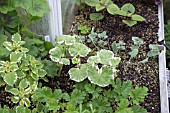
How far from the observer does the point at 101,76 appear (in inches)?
83.3

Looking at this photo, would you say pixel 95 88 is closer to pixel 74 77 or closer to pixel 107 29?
pixel 74 77

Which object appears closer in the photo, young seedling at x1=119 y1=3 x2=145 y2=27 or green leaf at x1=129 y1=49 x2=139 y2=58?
green leaf at x1=129 y1=49 x2=139 y2=58

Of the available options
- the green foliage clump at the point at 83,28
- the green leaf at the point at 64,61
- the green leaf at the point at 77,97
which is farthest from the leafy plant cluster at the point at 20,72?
the green foliage clump at the point at 83,28

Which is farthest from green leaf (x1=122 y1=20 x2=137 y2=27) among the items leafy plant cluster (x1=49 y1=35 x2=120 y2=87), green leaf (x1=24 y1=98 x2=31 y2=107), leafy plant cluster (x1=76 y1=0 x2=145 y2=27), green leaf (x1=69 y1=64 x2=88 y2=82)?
green leaf (x1=24 y1=98 x2=31 y2=107)

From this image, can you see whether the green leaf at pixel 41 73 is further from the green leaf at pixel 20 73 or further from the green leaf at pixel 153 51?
the green leaf at pixel 153 51

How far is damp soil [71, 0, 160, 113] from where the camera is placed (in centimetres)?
230

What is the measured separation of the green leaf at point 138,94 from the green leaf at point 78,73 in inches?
11.2

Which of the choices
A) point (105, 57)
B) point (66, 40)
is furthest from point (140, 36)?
point (66, 40)

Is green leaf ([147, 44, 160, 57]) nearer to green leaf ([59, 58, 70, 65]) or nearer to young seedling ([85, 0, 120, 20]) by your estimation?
young seedling ([85, 0, 120, 20])

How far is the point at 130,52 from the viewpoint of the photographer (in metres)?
2.47

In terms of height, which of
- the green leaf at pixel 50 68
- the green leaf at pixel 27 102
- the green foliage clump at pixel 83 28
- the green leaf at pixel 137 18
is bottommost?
the green leaf at pixel 27 102

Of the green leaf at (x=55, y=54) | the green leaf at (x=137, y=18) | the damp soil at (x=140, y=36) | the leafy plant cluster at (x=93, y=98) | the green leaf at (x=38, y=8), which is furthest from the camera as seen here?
the green leaf at (x=137, y=18)

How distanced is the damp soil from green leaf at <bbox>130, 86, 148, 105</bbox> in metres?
0.19

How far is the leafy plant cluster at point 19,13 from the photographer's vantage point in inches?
80.0
